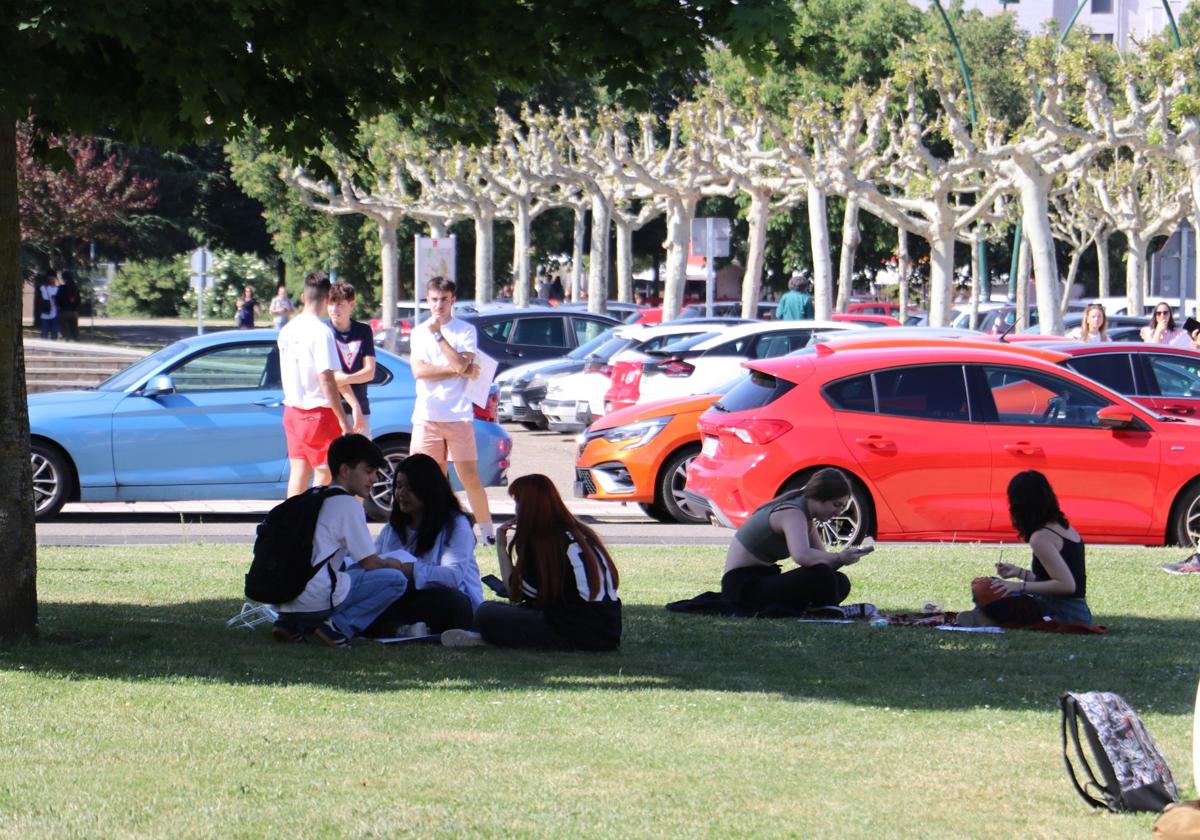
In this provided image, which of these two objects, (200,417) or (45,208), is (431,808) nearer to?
(200,417)

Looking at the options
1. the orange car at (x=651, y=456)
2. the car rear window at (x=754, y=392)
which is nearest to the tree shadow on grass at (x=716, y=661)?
the car rear window at (x=754, y=392)

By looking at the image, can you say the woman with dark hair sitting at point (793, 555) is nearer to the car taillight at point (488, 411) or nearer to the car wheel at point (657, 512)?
the car wheel at point (657, 512)

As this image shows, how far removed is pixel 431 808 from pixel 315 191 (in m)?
51.4


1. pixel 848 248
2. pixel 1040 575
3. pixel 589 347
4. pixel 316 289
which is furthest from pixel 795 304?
pixel 848 248

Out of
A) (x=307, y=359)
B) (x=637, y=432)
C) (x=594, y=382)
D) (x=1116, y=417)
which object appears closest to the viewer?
(x=307, y=359)

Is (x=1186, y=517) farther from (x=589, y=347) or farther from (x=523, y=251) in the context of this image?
(x=523, y=251)

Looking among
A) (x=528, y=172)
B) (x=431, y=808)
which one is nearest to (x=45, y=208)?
(x=528, y=172)

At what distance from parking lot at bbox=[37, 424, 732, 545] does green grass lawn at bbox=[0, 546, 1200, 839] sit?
368cm

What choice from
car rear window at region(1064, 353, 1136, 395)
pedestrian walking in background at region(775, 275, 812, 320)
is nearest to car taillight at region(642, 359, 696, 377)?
car rear window at region(1064, 353, 1136, 395)

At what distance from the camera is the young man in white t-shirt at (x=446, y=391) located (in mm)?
13172

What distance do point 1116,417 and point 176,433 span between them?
7.46 metres

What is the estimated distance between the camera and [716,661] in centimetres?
853

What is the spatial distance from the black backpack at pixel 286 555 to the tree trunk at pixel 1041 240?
73.5 ft

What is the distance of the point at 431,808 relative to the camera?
549 centimetres
